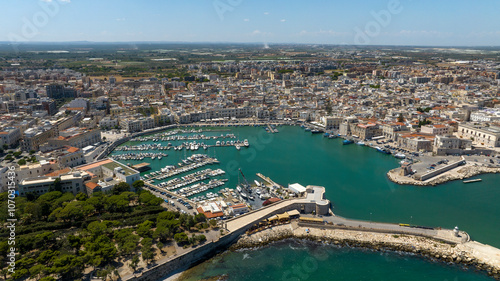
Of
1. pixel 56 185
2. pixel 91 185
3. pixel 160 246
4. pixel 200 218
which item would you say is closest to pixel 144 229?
pixel 160 246

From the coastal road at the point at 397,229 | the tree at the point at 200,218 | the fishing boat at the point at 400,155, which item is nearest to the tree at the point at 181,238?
the tree at the point at 200,218

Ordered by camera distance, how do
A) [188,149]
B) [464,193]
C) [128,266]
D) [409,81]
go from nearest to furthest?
[128,266], [464,193], [188,149], [409,81]

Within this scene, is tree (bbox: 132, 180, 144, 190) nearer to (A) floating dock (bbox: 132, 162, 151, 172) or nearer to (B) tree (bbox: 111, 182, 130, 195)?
(B) tree (bbox: 111, 182, 130, 195)

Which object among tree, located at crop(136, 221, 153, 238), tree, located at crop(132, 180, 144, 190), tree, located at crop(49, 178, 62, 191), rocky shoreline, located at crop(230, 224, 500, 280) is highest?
tree, located at crop(49, 178, 62, 191)

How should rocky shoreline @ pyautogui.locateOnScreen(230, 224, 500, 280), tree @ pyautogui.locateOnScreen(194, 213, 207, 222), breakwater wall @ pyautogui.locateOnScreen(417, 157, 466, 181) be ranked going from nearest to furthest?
1. rocky shoreline @ pyautogui.locateOnScreen(230, 224, 500, 280)
2. tree @ pyautogui.locateOnScreen(194, 213, 207, 222)
3. breakwater wall @ pyautogui.locateOnScreen(417, 157, 466, 181)

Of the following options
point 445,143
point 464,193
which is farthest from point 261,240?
point 445,143

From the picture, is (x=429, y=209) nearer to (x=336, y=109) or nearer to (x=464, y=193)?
(x=464, y=193)

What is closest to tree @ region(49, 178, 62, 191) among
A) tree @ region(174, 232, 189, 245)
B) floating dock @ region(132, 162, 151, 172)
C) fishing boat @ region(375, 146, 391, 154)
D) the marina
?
the marina
